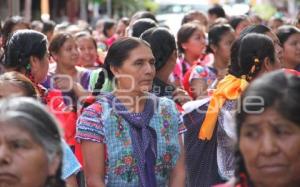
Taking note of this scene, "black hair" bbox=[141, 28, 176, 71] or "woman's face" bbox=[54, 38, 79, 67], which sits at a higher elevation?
"black hair" bbox=[141, 28, 176, 71]

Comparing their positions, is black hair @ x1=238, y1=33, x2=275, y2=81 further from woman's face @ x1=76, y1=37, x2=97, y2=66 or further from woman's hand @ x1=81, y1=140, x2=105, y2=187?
woman's face @ x1=76, y1=37, x2=97, y2=66

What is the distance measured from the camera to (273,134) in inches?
125

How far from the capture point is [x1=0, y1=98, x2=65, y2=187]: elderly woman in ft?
10.8

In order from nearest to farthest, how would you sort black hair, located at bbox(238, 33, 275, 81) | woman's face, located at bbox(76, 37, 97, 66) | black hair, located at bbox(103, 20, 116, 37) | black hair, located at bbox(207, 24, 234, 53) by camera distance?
1. black hair, located at bbox(238, 33, 275, 81)
2. black hair, located at bbox(207, 24, 234, 53)
3. woman's face, located at bbox(76, 37, 97, 66)
4. black hair, located at bbox(103, 20, 116, 37)

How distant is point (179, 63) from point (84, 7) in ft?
71.1

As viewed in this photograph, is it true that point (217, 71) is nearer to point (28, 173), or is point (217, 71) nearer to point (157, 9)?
point (28, 173)

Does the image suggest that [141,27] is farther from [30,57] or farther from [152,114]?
[152,114]

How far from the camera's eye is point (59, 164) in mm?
3406

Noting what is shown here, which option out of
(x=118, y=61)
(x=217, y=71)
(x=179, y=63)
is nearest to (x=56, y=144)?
(x=118, y=61)

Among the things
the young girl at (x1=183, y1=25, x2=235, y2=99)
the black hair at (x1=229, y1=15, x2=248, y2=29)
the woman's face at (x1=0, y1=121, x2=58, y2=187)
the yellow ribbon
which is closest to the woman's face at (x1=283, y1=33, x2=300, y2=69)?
the young girl at (x1=183, y1=25, x2=235, y2=99)

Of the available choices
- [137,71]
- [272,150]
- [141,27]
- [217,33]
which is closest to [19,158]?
[272,150]

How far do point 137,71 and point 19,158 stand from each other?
197 cm

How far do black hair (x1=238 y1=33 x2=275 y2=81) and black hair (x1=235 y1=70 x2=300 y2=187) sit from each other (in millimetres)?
2179

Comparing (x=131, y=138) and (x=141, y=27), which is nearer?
(x=131, y=138)
